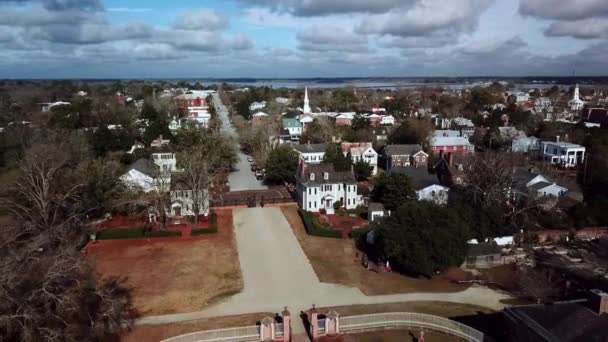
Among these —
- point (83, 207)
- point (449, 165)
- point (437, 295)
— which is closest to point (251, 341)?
point (437, 295)

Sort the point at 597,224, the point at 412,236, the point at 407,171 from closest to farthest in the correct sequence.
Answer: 1. the point at 412,236
2. the point at 597,224
3. the point at 407,171

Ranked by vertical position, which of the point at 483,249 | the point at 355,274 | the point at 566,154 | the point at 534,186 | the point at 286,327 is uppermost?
the point at 566,154

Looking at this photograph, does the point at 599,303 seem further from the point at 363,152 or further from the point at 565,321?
the point at 363,152

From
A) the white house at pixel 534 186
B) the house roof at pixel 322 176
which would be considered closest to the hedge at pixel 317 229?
the house roof at pixel 322 176

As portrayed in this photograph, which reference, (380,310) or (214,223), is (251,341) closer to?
(380,310)

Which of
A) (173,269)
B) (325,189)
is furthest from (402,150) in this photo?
(173,269)

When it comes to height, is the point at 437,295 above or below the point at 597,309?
below
